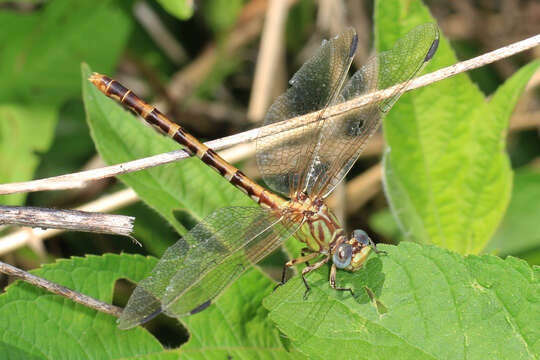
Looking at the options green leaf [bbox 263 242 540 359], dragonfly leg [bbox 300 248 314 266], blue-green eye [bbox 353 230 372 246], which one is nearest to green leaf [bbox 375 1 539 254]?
blue-green eye [bbox 353 230 372 246]

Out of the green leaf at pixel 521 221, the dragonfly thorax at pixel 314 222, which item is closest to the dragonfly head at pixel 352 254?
the dragonfly thorax at pixel 314 222

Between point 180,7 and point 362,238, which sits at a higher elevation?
point 180,7

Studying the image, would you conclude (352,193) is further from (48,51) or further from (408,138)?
(48,51)

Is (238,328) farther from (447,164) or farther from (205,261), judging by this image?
(447,164)

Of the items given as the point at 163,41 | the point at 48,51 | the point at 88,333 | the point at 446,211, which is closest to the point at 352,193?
the point at 446,211

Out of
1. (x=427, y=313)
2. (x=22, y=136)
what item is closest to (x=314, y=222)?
(x=427, y=313)
